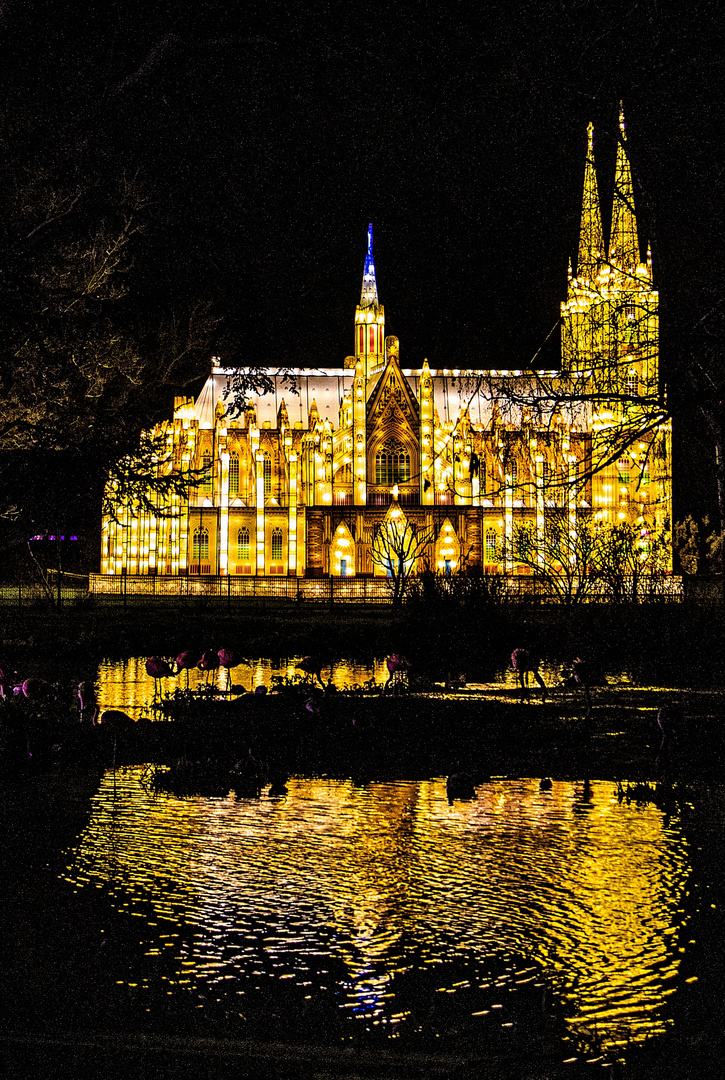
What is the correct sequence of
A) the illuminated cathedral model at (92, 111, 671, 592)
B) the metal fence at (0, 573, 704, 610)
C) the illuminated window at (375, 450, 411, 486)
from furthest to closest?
1. the illuminated window at (375, 450, 411, 486)
2. the illuminated cathedral model at (92, 111, 671, 592)
3. the metal fence at (0, 573, 704, 610)

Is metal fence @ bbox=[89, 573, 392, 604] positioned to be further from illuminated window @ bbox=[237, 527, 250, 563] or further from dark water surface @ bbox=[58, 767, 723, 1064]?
dark water surface @ bbox=[58, 767, 723, 1064]

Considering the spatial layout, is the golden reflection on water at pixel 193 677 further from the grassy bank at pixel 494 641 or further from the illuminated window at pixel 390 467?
the illuminated window at pixel 390 467

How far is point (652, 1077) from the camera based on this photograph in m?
4.39

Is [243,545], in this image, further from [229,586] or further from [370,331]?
[229,586]

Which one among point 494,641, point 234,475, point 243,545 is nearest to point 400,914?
point 494,641

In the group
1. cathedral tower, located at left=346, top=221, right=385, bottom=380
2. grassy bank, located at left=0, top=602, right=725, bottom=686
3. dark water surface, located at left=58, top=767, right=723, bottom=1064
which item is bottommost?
dark water surface, located at left=58, top=767, right=723, bottom=1064

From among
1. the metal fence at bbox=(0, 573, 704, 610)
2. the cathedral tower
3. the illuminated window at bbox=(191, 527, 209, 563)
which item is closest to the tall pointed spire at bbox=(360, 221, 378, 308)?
the cathedral tower

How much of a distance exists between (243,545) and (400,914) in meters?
69.9

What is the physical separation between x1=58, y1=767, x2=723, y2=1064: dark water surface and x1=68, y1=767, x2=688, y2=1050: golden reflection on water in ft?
0.05

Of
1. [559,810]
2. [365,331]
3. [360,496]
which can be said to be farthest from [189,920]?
[365,331]

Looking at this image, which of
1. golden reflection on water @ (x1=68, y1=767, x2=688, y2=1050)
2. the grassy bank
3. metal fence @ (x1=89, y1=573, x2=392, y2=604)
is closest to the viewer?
golden reflection on water @ (x1=68, y1=767, x2=688, y2=1050)

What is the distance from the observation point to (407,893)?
6.87 m

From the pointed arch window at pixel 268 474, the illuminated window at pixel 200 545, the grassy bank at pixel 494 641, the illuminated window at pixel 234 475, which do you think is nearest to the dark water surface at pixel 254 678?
the grassy bank at pixel 494 641

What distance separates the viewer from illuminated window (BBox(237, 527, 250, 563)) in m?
75.5
